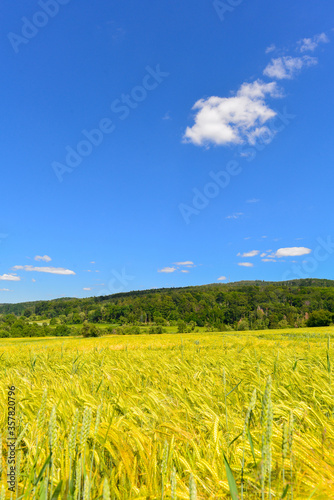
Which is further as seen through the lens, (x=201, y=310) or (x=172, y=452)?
(x=201, y=310)

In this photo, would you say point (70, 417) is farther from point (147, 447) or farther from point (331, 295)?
point (331, 295)

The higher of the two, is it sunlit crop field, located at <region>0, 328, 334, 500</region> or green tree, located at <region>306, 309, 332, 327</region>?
sunlit crop field, located at <region>0, 328, 334, 500</region>

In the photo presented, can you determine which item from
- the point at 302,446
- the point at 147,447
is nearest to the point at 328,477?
the point at 302,446

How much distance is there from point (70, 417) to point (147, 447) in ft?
3.12

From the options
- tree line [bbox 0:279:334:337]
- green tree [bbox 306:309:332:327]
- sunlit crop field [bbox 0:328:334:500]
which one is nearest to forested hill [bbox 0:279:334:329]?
tree line [bbox 0:279:334:337]

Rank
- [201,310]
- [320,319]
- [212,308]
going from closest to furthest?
[320,319], [201,310], [212,308]

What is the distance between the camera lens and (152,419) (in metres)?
2.56

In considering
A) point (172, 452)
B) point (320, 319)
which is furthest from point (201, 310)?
point (172, 452)

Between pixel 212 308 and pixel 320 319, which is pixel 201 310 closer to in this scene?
pixel 212 308

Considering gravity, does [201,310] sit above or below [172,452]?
below

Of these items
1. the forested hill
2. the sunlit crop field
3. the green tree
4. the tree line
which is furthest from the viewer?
the forested hill

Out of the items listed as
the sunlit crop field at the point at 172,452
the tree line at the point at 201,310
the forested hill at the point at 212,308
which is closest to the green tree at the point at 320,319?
the tree line at the point at 201,310

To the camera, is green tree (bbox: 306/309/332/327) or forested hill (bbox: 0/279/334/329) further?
forested hill (bbox: 0/279/334/329)

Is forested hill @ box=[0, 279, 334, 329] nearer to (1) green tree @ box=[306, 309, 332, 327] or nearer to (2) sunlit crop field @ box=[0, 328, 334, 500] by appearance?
(1) green tree @ box=[306, 309, 332, 327]
